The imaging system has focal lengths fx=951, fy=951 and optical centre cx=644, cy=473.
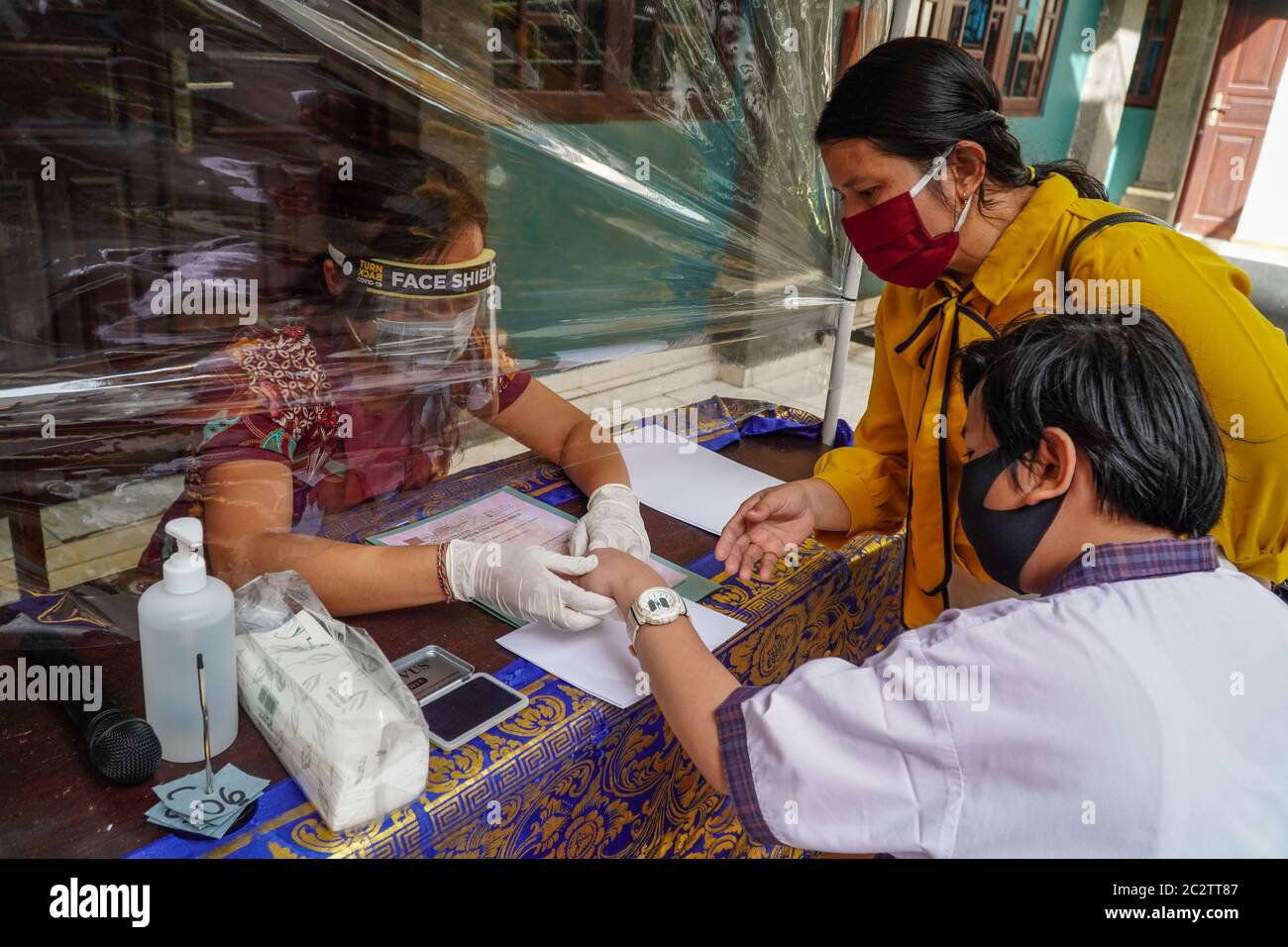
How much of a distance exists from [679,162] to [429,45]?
531mm

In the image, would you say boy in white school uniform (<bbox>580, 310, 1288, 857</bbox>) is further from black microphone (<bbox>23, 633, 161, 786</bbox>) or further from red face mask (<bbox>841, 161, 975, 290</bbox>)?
black microphone (<bbox>23, 633, 161, 786</bbox>)

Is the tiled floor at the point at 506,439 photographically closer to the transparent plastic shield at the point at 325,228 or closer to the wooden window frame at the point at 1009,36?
the transparent plastic shield at the point at 325,228

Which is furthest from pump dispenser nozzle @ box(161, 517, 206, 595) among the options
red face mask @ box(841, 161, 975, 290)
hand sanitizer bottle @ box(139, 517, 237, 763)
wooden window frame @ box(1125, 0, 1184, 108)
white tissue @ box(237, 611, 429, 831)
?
wooden window frame @ box(1125, 0, 1184, 108)

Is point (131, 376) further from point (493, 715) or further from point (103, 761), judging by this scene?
point (493, 715)

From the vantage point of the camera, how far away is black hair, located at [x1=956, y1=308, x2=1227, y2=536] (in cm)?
104

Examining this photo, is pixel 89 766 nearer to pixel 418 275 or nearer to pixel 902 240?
pixel 418 275

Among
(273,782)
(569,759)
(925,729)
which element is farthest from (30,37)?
(925,729)

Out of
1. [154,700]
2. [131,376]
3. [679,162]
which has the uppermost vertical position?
[679,162]

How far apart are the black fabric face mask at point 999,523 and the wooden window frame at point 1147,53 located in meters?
10.3

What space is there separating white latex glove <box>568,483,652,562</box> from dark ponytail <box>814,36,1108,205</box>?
72 centimetres

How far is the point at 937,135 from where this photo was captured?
4.97ft

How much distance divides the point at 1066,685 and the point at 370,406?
0.96m

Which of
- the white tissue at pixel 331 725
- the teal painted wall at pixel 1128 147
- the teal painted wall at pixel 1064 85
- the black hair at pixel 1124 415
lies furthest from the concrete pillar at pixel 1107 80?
the white tissue at pixel 331 725

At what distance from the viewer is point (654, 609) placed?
4.13 ft
